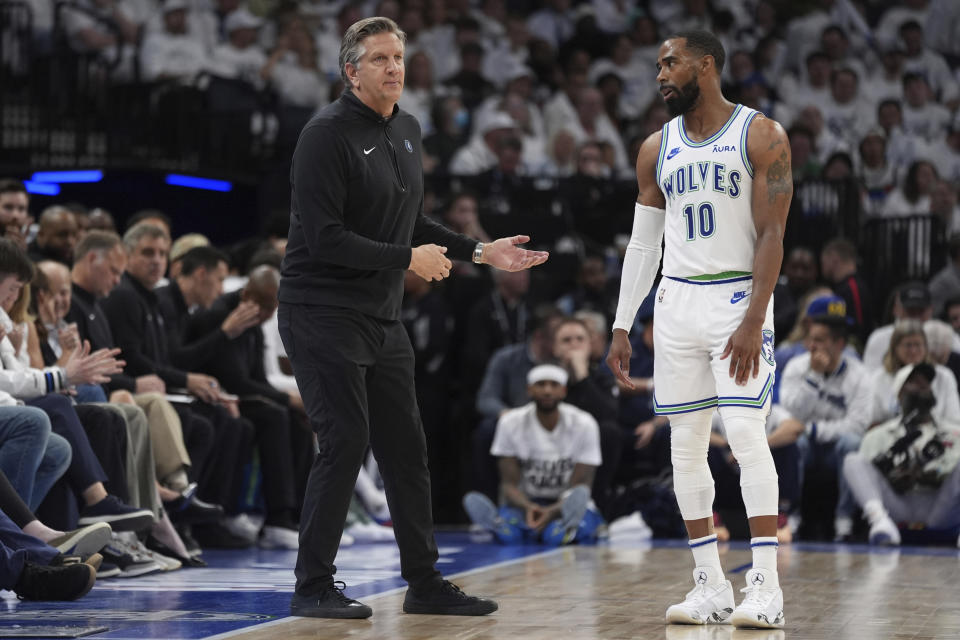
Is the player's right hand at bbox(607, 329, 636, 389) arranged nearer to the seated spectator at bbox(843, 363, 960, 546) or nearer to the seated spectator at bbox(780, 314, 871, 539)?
the seated spectator at bbox(843, 363, 960, 546)

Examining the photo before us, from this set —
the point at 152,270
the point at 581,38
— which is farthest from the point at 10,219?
the point at 581,38

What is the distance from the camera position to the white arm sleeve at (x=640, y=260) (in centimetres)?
509

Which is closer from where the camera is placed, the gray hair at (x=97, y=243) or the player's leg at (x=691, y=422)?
the player's leg at (x=691, y=422)

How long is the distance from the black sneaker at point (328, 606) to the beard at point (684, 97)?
199 cm

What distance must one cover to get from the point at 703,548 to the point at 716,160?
4.34ft

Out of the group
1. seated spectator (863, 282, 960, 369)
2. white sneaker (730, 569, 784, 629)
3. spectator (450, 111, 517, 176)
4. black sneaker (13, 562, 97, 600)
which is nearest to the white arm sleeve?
white sneaker (730, 569, 784, 629)

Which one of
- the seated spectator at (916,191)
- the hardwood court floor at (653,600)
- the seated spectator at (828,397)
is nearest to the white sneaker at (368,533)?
the hardwood court floor at (653,600)

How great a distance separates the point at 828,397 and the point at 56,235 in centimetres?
495

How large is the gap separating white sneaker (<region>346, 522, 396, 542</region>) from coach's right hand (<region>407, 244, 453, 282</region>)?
4.23 m

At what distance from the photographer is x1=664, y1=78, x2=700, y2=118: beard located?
487cm

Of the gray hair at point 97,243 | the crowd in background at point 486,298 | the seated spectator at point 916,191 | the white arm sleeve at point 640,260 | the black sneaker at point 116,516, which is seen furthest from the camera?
the seated spectator at point 916,191

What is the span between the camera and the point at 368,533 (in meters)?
8.74

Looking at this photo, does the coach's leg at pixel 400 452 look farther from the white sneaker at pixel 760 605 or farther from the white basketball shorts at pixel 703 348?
the white sneaker at pixel 760 605

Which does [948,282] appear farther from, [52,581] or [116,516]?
[52,581]
